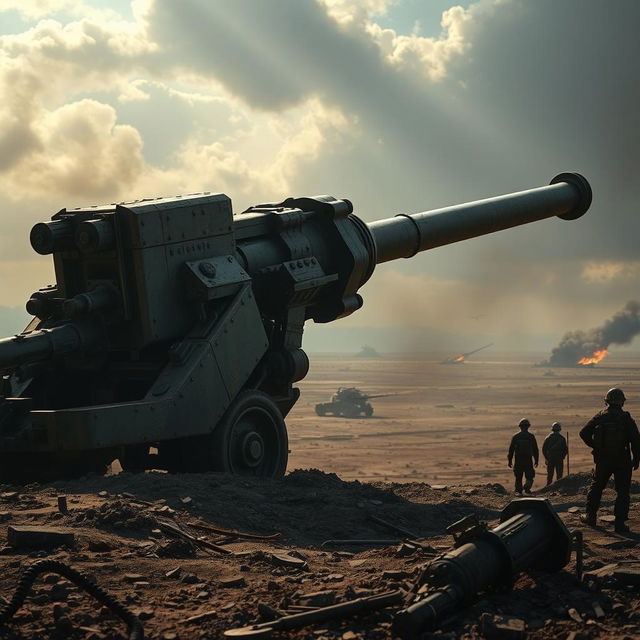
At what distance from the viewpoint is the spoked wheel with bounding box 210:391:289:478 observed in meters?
13.2

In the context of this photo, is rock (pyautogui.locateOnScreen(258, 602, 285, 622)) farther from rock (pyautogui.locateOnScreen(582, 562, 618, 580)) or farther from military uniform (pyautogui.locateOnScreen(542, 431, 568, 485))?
military uniform (pyautogui.locateOnScreen(542, 431, 568, 485))

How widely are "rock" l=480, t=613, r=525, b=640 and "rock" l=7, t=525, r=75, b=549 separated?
3.62 m

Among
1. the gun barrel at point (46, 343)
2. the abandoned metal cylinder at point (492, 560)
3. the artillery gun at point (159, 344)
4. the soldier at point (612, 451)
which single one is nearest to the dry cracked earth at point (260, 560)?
the abandoned metal cylinder at point (492, 560)

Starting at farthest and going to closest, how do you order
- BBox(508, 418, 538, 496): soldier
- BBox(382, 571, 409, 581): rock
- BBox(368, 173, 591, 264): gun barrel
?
BBox(508, 418, 538, 496): soldier → BBox(368, 173, 591, 264): gun barrel → BBox(382, 571, 409, 581): rock

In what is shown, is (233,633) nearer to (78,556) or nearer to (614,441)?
(78,556)

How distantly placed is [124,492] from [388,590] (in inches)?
178

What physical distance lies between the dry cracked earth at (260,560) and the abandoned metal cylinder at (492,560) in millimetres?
115

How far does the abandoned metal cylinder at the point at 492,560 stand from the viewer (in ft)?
22.7

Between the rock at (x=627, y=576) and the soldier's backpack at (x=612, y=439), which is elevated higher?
the soldier's backpack at (x=612, y=439)

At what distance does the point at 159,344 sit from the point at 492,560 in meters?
6.58

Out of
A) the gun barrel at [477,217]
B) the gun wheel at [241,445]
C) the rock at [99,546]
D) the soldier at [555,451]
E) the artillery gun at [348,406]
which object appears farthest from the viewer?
the artillery gun at [348,406]

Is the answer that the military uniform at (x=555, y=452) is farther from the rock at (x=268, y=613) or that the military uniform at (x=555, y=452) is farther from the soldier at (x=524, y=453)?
the rock at (x=268, y=613)

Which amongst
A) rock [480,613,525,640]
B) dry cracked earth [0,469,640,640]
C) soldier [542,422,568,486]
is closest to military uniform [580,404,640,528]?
dry cracked earth [0,469,640,640]

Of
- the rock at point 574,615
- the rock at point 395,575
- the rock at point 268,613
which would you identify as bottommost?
the rock at point 574,615
